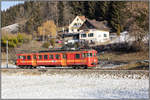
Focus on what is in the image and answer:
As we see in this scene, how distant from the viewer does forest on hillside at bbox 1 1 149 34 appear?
182 ft

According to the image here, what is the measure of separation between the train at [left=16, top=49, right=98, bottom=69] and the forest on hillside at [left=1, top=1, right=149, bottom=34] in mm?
23520

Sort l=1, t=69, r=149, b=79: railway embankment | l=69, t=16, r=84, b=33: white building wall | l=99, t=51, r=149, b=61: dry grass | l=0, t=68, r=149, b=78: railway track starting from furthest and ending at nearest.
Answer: l=69, t=16, r=84, b=33: white building wall
l=99, t=51, r=149, b=61: dry grass
l=0, t=68, r=149, b=78: railway track
l=1, t=69, r=149, b=79: railway embankment

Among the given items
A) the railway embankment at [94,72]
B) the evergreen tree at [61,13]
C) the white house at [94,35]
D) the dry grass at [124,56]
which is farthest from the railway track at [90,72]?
the evergreen tree at [61,13]

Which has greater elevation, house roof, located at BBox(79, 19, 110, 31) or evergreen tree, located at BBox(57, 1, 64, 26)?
evergreen tree, located at BBox(57, 1, 64, 26)

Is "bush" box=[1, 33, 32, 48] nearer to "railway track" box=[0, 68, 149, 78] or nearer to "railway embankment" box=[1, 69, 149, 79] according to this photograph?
"railway track" box=[0, 68, 149, 78]

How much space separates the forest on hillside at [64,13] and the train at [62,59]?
23.5 metres

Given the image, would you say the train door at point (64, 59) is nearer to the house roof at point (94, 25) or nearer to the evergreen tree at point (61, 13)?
the house roof at point (94, 25)

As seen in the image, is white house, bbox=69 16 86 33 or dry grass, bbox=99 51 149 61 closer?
dry grass, bbox=99 51 149 61

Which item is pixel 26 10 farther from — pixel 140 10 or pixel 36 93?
pixel 36 93

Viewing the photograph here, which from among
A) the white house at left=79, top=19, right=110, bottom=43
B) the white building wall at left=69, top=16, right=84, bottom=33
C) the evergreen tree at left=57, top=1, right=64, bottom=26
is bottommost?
the white house at left=79, top=19, right=110, bottom=43

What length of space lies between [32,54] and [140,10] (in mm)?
17284

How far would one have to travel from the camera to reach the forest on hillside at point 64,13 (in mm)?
55622

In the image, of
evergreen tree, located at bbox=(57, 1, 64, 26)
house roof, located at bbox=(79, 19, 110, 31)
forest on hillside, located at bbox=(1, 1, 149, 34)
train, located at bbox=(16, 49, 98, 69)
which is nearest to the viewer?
train, located at bbox=(16, 49, 98, 69)

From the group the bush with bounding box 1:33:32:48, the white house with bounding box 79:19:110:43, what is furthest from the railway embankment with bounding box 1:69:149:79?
the white house with bounding box 79:19:110:43
